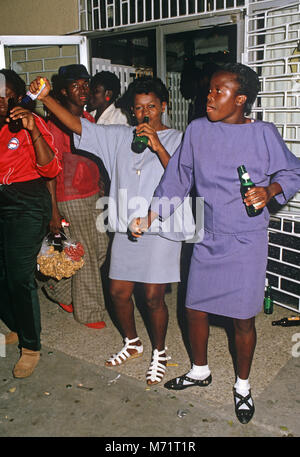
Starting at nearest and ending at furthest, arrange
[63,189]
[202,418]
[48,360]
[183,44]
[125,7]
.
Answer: [202,418] → [48,360] → [63,189] → [125,7] → [183,44]

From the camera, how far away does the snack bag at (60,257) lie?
4121 mm

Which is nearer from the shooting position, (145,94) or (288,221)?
(145,94)

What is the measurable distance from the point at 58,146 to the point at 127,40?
127 inches

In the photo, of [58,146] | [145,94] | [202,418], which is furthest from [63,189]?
[202,418]

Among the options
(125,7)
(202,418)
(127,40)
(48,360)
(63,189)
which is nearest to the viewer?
(202,418)

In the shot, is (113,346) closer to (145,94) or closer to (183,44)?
(145,94)

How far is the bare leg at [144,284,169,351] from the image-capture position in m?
3.44

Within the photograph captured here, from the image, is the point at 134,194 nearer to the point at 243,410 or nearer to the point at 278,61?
the point at 243,410

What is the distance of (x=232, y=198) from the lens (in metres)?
2.89

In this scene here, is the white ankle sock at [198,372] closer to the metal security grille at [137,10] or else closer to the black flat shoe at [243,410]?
the black flat shoe at [243,410]

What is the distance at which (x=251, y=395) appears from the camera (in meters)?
3.28

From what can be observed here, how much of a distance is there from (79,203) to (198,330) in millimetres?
1683

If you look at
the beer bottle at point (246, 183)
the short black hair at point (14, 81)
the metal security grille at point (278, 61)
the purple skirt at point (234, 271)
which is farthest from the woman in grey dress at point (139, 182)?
the metal security grille at point (278, 61)

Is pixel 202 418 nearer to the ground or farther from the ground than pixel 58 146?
nearer to the ground
